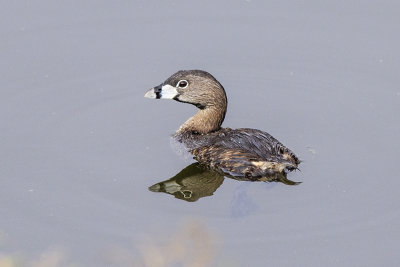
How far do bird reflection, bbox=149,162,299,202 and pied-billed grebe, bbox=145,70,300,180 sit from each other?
0.24 feet

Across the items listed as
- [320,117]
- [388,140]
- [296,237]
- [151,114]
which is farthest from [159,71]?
[296,237]

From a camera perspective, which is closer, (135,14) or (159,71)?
(159,71)

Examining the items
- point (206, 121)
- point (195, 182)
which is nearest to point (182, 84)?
point (206, 121)

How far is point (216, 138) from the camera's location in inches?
385

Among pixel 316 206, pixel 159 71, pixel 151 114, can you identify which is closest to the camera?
pixel 316 206

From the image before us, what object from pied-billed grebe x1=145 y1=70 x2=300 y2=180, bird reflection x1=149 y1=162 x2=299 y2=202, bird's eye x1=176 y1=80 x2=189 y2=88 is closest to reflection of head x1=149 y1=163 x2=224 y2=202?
bird reflection x1=149 y1=162 x2=299 y2=202

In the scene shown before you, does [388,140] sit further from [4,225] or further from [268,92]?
[4,225]

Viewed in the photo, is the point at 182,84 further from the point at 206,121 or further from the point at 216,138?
the point at 216,138

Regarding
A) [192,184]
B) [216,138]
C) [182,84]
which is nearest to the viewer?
[192,184]

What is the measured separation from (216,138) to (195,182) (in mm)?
614

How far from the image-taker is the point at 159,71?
439 inches

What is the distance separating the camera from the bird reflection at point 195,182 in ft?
29.9

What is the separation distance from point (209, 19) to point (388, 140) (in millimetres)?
3268

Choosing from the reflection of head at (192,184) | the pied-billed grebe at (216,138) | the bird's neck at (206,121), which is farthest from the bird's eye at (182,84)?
the reflection of head at (192,184)
